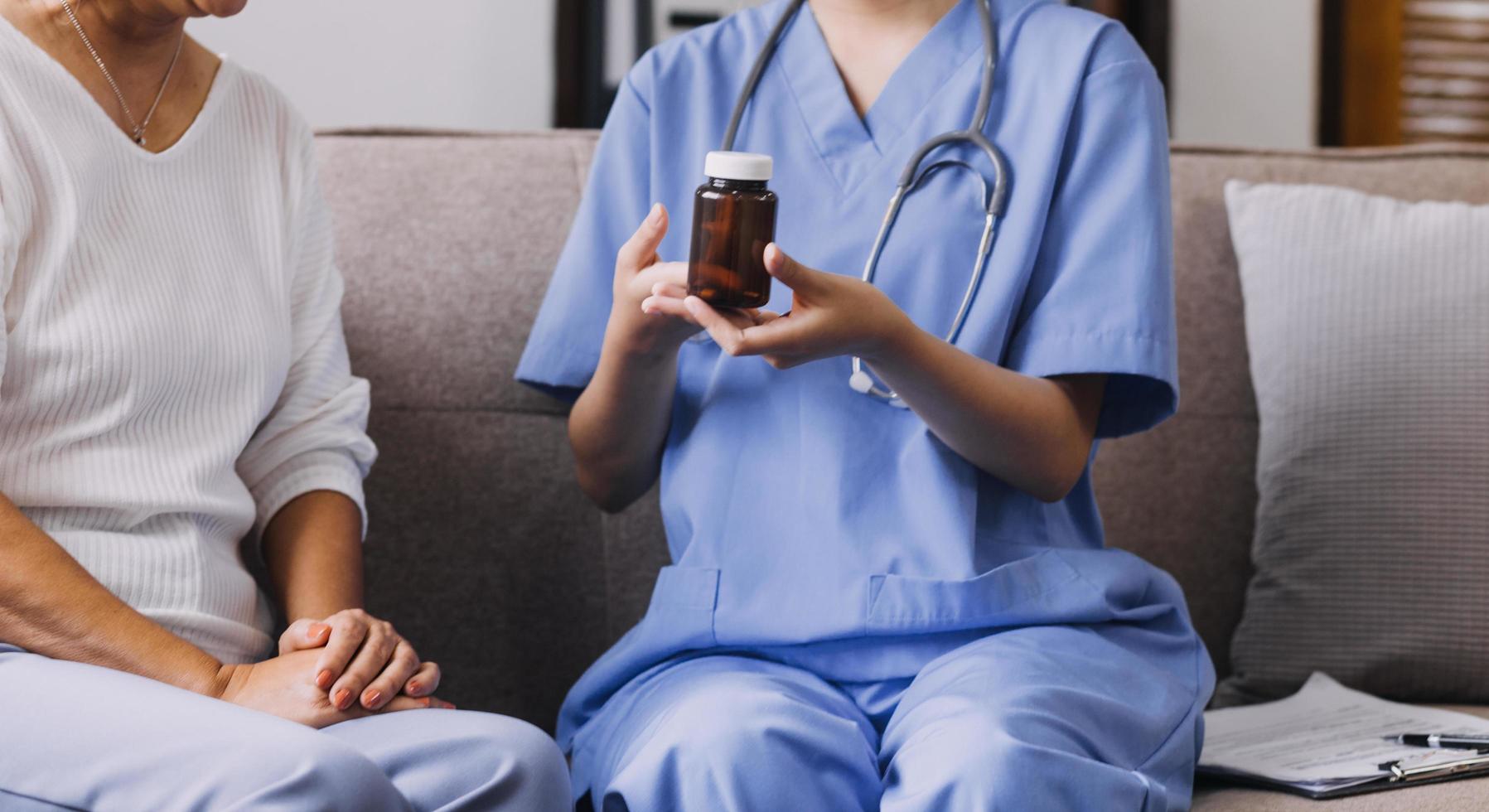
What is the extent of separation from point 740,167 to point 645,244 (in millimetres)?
146

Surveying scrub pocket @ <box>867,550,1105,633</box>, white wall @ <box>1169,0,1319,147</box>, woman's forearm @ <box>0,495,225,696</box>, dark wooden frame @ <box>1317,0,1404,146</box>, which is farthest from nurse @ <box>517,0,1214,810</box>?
dark wooden frame @ <box>1317,0,1404,146</box>

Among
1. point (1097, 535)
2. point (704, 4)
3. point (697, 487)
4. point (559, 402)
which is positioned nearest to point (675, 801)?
point (697, 487)

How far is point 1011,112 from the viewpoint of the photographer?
1.08 meters

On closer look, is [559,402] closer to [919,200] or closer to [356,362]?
[356,362]

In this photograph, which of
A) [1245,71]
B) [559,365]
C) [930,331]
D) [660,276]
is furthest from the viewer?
[1245,71]

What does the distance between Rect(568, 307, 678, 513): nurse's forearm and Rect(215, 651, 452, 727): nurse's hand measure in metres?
0.28

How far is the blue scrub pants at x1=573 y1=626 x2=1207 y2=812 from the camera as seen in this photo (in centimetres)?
82

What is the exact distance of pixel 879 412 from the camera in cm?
105

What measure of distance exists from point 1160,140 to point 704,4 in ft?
3.71

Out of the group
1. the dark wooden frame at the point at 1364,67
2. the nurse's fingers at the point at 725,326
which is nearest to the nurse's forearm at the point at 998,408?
the nurse's fingers at the point at 725,326

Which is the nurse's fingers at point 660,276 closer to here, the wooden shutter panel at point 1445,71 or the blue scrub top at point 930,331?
the blue scrub top at point 930,331

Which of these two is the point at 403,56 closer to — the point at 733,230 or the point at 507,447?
the point at 507,447

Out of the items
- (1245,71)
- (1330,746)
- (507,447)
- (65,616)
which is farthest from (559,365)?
(1245,71)

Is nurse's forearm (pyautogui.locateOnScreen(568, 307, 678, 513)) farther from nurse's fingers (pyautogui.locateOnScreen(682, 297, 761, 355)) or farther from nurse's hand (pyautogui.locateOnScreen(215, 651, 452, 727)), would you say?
nurse's hand (pyautogui.locateOnScreen(215, 651, 452, 727))
